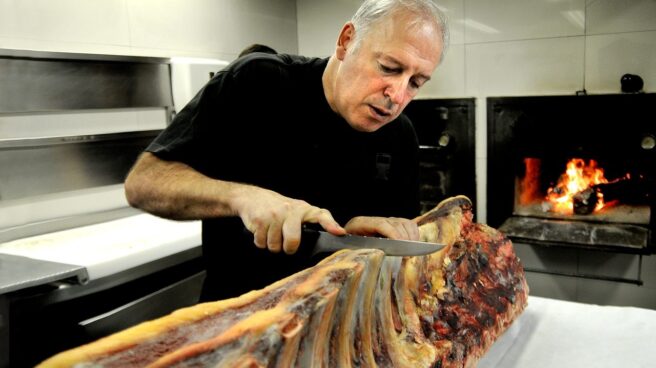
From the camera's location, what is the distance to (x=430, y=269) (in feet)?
4.88

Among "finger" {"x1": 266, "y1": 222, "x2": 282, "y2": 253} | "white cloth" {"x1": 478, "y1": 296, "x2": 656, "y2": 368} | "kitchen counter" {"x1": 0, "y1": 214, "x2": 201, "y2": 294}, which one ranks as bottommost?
"white cloth" {"x1": 478, "y1": 296, "x2": 656, "y2": 368}

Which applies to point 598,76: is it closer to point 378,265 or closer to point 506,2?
point 506,2

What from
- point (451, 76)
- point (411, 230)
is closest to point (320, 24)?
point (451, 76)

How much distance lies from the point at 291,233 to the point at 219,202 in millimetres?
282

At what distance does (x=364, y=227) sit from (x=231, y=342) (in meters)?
0.63

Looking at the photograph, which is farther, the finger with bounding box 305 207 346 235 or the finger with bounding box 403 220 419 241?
the finger with bounding box 403 220 419 241

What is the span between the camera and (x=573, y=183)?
362 cm

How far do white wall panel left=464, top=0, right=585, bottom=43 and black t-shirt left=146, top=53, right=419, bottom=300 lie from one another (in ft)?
7.32

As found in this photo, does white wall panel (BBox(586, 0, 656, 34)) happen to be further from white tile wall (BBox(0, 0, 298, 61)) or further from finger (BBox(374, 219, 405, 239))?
finger (BBox(374, 219, 405, 239))

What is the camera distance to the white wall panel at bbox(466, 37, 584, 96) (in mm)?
3406

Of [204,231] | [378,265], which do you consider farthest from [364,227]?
[204,231]

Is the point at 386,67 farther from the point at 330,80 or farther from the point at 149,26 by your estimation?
the point at 149,26

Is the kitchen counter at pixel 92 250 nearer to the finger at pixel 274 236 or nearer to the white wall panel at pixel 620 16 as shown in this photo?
the finger at pixel 274 236

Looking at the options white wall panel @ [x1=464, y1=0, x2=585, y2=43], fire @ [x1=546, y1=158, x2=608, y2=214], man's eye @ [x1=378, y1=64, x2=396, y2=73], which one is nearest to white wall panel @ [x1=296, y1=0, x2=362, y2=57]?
white wall panel @ [x1=464, y1=0, x2=585, y2=43]
